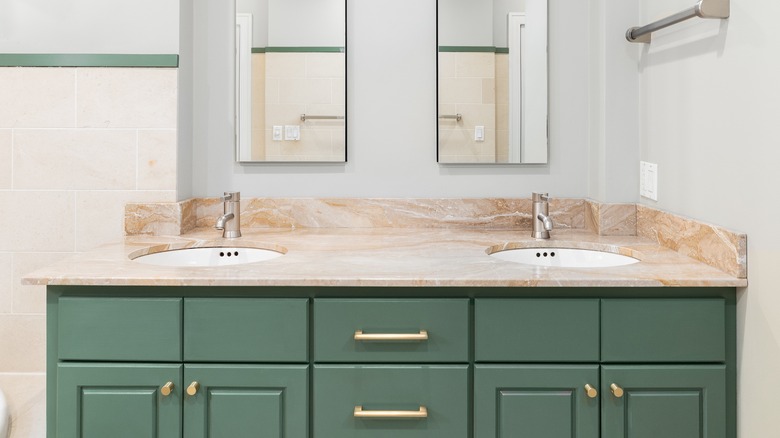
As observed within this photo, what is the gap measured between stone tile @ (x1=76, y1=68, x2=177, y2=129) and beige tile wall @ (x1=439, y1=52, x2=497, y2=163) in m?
0.94

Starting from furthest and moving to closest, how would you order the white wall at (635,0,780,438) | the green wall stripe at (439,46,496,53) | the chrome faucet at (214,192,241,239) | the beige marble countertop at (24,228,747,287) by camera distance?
1. the green wall stripe at (439,46,496,53)
2. the chrome faucet at (214,192,241,239)
3. the beige marble countertop at (24,228,747,287)
4. the white wall at (635,0,780,438)

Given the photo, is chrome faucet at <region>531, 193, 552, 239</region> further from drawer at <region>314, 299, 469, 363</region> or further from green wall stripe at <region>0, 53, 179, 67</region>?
green wall stripe at <region>0, 53, 179, 67</region>

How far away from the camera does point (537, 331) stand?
157 centimetres

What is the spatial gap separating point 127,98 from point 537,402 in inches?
64.3

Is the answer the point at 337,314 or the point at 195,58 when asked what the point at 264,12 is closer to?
the point at 195,58

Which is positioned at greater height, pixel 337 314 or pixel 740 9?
pixel 740 9

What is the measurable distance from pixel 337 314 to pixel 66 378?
673mm

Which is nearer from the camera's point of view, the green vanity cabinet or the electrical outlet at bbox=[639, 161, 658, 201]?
the green vanity cabinet

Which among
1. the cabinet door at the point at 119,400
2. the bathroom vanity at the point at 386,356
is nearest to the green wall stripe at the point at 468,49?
the bathroom vanity at the point at 386,356

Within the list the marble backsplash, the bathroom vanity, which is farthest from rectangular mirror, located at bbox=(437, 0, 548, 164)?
the bathroom vanity

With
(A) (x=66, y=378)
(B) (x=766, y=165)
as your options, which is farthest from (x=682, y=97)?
(A) (x=66, y=378)

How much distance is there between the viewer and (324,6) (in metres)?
2.36

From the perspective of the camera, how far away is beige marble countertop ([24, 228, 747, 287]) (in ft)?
5.03

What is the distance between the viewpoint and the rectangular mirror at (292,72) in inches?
92.7
